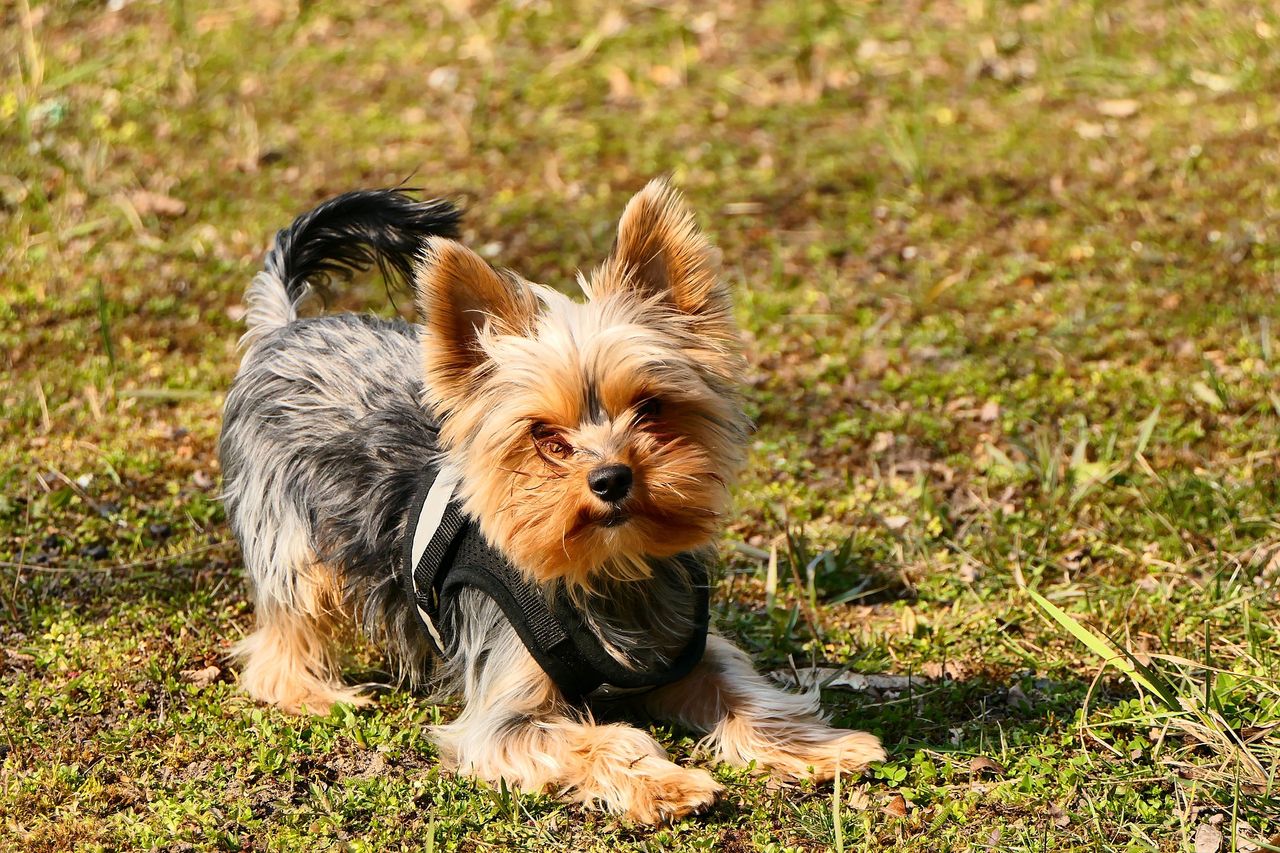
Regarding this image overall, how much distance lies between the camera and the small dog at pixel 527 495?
3543mm

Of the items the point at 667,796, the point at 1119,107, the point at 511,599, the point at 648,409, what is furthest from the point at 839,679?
the point at 1119,107

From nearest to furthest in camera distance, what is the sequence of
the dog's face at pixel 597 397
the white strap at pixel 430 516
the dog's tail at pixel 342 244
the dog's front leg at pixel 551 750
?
the dog's face at pixel 597 397, the dog's front leg at pixel 551 750, the white strap at pixel 430 516, the dog's tail at pixel 342 244

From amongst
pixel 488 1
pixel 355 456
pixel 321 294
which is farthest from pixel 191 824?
pixel 488 1

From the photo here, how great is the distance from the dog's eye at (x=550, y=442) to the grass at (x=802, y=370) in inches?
38.6

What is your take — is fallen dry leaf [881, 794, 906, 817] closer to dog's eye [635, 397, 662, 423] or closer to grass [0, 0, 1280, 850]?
grass [0, 0, 1280, 850]

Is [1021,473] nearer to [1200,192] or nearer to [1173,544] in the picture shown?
[1173,544]

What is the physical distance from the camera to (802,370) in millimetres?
6332

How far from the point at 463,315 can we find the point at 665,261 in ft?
1.94

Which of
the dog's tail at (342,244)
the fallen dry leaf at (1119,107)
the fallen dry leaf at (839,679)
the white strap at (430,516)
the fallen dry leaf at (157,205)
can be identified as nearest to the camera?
the white strap at (430,516)

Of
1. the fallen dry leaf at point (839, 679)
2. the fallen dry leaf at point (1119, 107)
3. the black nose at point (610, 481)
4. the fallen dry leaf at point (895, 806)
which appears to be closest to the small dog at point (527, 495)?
the black nose at point (610, 481)

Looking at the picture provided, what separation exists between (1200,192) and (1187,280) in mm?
1019

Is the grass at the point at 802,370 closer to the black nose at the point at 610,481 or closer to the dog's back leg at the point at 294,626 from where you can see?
the dog's back leg at the point at 294,626

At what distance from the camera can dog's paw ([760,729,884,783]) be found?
3789 mm

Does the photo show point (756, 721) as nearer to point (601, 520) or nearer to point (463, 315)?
point (601, 520)
